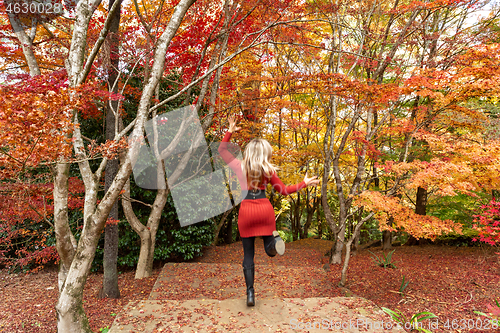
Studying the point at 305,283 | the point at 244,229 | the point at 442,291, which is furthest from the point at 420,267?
the point at 244,229

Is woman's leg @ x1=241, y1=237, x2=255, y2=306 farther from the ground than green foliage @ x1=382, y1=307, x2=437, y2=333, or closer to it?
farther from the ground

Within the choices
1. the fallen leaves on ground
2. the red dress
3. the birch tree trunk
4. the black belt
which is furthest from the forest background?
the black belt

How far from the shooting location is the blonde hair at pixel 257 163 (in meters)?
2.89

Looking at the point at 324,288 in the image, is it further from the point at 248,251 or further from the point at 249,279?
the point at 248,251

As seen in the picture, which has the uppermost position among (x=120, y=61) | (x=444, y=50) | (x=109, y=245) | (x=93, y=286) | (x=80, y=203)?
(x=444, y=50)

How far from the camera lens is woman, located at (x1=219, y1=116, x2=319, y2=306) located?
9.53 feet

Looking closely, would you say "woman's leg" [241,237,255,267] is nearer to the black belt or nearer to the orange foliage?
the black belt

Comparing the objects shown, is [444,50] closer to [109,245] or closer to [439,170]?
[439,170]

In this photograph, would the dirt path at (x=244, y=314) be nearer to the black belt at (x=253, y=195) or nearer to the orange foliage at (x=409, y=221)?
the black belt at (x=253, y=195)

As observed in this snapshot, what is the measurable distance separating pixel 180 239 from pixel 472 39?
30.9ft

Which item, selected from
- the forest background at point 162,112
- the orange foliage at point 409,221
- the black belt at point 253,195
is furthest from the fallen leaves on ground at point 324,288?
the black belt at point 253,195

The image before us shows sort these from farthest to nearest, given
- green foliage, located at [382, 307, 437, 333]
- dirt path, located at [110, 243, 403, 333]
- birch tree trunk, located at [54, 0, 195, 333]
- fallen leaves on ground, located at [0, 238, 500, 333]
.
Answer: fallen leaves on ground, located at [0, 238, 500, 333]
green foliage, located at [382, 307, 437, 333]
birch tree trunk, located at [54, 0, 195, 333]
dirt path, located at [110, 243, 403, 333]

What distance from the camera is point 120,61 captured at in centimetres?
511

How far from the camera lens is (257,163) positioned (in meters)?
2.88
